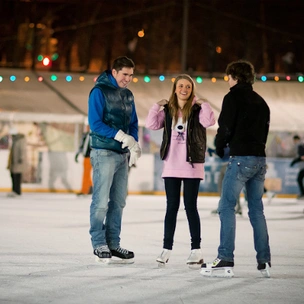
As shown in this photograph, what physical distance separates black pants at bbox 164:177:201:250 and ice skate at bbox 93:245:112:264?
446 millimetres

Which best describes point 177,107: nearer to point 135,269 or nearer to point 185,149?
point 185,149

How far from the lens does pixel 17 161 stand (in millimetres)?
18281

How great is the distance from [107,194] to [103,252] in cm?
46

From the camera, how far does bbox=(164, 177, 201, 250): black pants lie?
22.5 ft

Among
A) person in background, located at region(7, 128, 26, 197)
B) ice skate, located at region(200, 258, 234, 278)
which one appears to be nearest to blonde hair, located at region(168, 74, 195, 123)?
ice skate, located at region(200, 258, 234, 278)

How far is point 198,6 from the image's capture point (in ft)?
81.3

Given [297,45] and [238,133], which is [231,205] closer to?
[238,133]

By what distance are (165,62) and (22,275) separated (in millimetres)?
18896

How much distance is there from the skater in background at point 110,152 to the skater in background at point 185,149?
0.94ft

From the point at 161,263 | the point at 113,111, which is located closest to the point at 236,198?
the point at 161,263

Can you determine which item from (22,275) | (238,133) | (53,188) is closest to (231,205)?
(238,133)

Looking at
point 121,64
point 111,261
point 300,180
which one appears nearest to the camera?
point 111,261

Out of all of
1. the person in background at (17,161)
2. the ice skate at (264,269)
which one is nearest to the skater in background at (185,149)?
the ice skate at (264,269)

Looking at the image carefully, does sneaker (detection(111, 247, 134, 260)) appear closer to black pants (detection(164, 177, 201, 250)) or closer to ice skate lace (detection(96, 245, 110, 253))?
ice skate lace (detection(96, 245, 110, 253))
